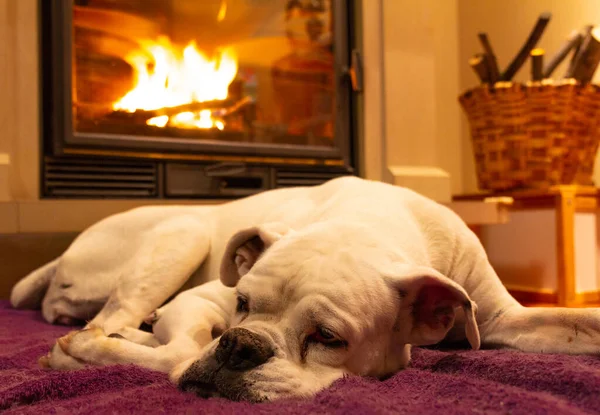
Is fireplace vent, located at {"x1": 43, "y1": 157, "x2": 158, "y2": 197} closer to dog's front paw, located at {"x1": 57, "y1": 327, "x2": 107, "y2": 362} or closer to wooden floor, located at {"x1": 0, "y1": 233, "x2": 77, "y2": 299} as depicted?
wooden floor, located at {"x1": 0, "y1": 233, "x2": 77, "y2": 299}

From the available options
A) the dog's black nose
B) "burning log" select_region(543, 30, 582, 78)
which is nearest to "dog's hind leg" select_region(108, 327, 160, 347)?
the dog's black nose

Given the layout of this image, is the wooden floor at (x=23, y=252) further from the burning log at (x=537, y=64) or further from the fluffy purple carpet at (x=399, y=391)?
the burning log at (x=537, y=64)

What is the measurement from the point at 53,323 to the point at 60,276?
162mm

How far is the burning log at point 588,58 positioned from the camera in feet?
9.15

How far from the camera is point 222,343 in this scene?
1012mm

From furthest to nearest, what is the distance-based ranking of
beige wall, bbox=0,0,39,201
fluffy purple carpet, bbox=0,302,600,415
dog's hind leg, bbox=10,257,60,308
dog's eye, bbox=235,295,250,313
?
beige wall, bbox=0,0,39,201
dog's hind leg, bbox=10,257,60,308
dog's eye, bbox=235,295,250,313
fluffy purple carpet, bbox=0,302,600,415

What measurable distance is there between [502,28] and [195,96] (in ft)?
6.72

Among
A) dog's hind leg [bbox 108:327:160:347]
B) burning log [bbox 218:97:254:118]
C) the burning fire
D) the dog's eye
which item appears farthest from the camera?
burning log [bbox 218:97:254:118]

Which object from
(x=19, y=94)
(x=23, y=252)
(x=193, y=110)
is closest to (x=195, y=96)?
(x=193, y=110)

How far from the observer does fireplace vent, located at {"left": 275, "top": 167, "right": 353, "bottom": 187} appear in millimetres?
2812

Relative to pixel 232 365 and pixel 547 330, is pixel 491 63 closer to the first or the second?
pixel 547 330

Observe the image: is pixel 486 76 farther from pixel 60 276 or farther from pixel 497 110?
pixel 60 276

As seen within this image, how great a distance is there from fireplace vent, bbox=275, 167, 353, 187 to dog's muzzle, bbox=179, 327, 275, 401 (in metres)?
1.82

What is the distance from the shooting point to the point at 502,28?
3.64m
